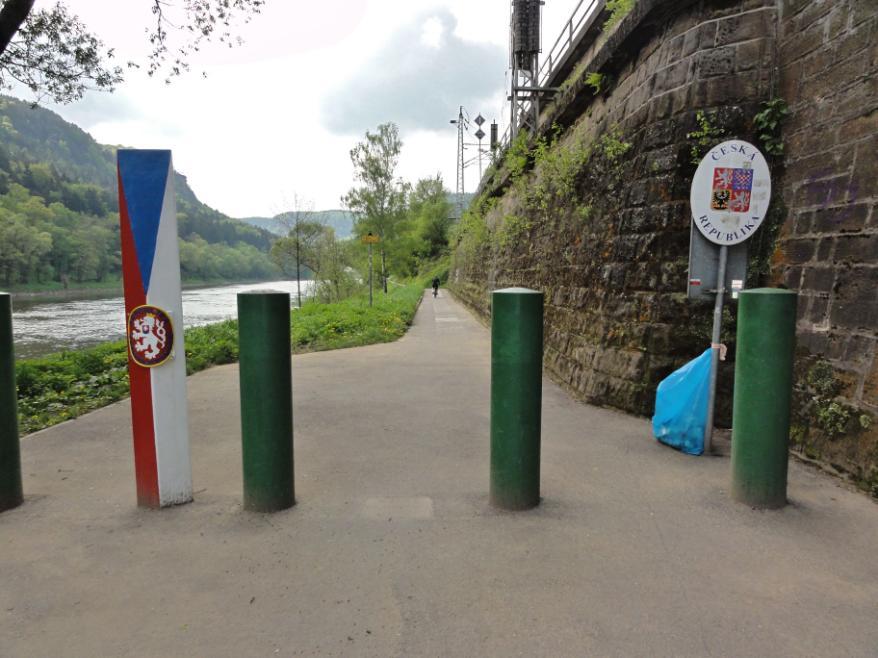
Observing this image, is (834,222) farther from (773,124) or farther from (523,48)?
(523,48)

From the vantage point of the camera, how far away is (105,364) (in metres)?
8.23

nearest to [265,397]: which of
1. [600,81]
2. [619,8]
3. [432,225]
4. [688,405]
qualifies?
[688,405]

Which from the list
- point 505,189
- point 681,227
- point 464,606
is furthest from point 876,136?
point 505,189

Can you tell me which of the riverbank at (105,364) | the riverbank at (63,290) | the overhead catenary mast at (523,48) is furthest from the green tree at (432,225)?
the riverbank at (105,364)

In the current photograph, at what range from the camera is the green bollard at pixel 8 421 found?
2.98 m

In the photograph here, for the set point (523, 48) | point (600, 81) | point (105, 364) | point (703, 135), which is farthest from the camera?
point (523, 48)

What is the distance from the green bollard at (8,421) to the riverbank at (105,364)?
2282 millimetres

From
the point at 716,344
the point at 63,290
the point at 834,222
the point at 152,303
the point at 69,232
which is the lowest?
the point at 63,290

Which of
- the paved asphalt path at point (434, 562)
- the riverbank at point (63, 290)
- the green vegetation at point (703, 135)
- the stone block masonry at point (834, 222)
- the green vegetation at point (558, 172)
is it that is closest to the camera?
the paved asphalt path at point (434, 562)

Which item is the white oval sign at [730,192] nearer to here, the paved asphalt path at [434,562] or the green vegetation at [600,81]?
the paved asphalt path at [434,562]

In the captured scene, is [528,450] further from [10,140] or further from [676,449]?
[10,140]

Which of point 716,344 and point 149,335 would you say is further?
point 716,344

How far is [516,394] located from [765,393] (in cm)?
145

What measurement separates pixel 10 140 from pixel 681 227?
570 ft
